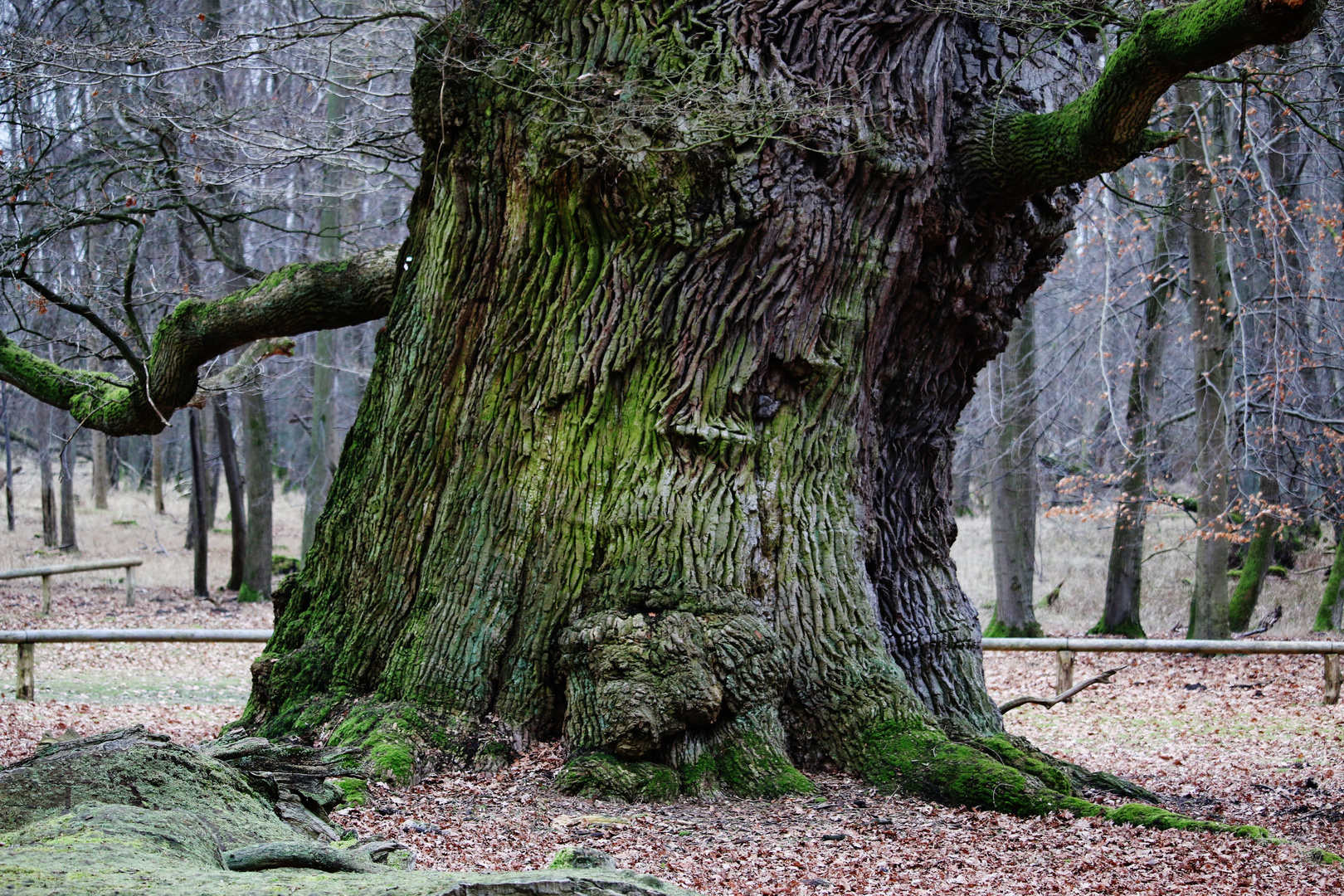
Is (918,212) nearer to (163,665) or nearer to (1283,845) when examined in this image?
(1283,845)

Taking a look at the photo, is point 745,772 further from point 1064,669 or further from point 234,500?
point 234,500

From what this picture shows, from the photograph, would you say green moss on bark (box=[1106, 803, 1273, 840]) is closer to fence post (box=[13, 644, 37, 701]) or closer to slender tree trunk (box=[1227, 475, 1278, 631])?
fence post (box=[13, 644, 37, 701])

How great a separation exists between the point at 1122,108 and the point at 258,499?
52.5ft

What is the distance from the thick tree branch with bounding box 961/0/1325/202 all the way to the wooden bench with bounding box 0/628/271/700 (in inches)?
276

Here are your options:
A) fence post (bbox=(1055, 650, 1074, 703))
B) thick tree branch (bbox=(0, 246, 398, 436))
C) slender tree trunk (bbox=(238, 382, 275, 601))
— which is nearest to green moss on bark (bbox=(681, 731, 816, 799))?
thick tree branch (bbox=(0, 246, 398, 436))

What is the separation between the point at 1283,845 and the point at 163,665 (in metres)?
11.5

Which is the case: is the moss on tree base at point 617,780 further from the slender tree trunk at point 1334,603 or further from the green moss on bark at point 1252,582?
the slender tree trunk at point 1334,603

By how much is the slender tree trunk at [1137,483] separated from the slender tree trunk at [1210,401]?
96 cm

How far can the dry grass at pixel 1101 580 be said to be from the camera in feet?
54.3

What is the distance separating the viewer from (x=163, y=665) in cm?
1240

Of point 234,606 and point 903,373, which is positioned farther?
point 234,606

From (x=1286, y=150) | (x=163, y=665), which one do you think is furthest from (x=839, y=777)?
(x=1286, y=150)

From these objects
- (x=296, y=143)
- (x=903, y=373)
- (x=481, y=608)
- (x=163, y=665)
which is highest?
(x=296, y=143)

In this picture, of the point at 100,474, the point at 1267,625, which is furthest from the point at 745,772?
the point at 100,474
